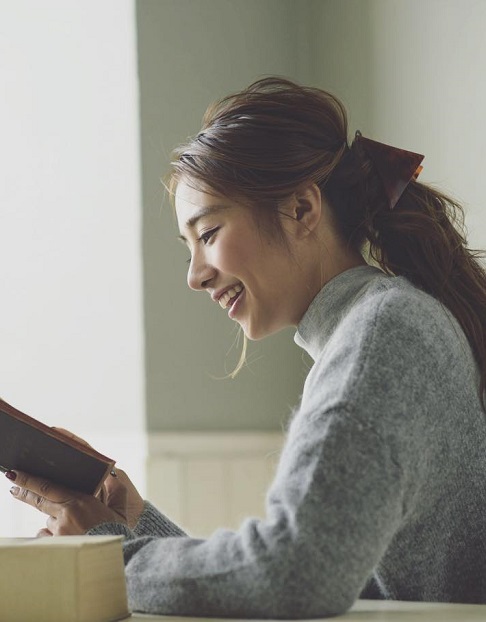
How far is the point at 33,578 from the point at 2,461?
0.35 metres

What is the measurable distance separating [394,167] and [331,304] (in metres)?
0.23

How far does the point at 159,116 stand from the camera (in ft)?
9.30

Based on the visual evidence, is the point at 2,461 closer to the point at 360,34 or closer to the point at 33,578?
the point at 33,578

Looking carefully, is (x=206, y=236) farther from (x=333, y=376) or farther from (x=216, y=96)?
(x=216, y=96)

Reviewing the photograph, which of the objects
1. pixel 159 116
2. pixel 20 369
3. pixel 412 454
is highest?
pixel 412 454

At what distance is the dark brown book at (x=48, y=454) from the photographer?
3.67 ft

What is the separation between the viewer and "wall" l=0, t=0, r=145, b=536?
271 cm

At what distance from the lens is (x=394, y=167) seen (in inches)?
53.4

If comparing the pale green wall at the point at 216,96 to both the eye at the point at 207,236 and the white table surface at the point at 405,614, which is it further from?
the white table surface at the point at 405,614

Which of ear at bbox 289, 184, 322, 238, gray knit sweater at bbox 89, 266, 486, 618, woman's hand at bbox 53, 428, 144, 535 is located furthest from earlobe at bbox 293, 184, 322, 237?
woman's hand at bbox 53, 428, 144, 535

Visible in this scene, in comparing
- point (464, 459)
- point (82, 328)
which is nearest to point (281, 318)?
point (464, 459)

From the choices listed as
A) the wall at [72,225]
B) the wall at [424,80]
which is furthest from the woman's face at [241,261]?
the wall at [72,225]

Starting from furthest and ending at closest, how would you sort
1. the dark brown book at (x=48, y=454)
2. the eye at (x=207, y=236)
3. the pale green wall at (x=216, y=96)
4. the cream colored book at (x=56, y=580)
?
the pale green wall at (x=216, y=96), the eye at (x=207, y=236), the dark brown book at (x=48, y=454), the cream colored book at (x=56, y=580)

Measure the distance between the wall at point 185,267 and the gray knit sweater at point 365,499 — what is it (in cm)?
165
